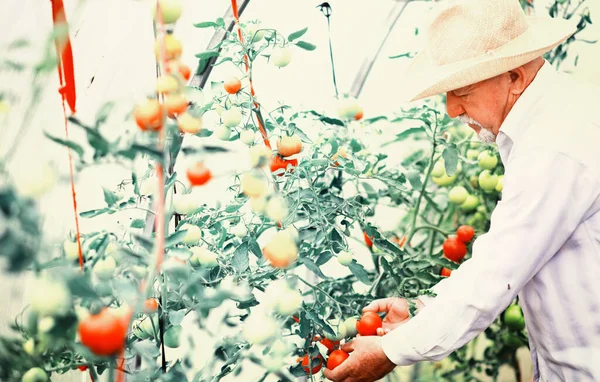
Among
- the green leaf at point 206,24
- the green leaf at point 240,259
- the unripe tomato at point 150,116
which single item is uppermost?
the unripe tomato at point 150,116

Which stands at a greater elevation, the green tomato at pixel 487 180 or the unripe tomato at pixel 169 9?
the unripe tomato at pixel 169 9

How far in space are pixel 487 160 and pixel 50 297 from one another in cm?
155

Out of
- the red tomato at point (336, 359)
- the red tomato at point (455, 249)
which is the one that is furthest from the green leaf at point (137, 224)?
the red tomato at point (455, 249)

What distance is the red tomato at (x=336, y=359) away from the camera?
125 cm

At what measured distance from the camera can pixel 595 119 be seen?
1155mm

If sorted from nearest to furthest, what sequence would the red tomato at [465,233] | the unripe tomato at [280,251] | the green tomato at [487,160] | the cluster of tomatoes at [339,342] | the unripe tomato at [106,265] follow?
1. the unripe tomato at [280,251]
2. the unripe tomato at [106,265]
3. the cluster of tomatoes at [339,342]
4. the red tomato at [465,233]
5. the green tomato at [487,160]

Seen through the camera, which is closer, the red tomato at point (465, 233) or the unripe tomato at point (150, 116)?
the unripe tomato at point (150, 116)

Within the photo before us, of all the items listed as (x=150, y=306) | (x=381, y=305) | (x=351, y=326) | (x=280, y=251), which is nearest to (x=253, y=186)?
(x=280, y=251)

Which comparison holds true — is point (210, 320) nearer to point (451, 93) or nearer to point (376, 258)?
point (376, 258)

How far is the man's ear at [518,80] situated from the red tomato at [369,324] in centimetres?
60

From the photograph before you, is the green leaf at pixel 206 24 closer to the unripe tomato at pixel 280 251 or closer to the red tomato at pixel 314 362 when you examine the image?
the unripe tomato at pixel 280 251

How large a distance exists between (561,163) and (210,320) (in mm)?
1077

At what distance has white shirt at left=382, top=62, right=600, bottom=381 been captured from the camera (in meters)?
1.08

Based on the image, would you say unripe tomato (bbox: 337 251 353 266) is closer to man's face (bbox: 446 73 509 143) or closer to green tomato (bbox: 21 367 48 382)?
man's face (bbox: 446 73 509 143)
